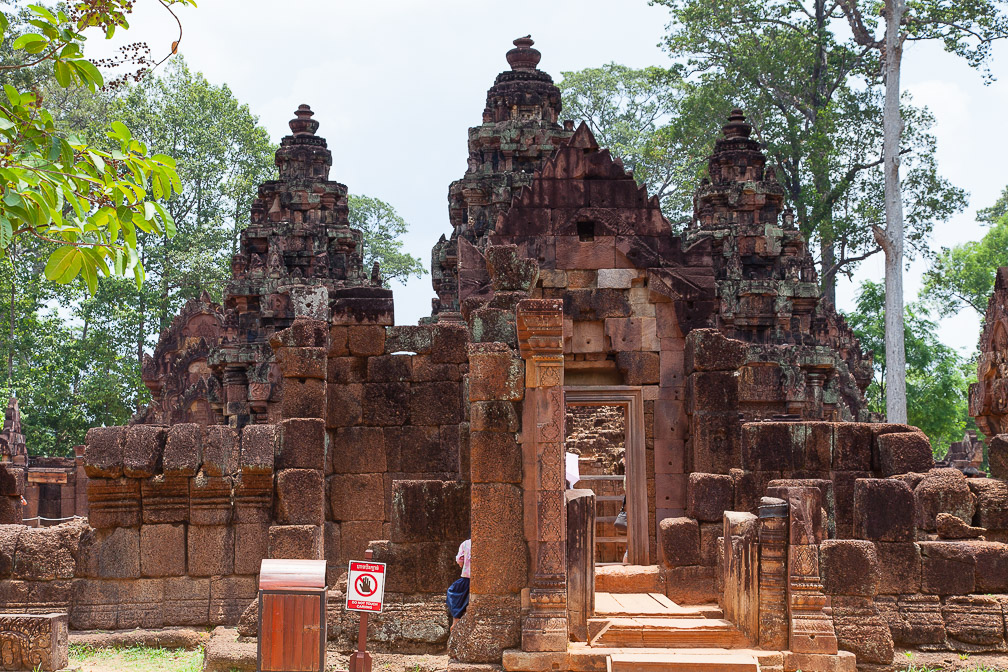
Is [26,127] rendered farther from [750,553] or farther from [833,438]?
[833,438]

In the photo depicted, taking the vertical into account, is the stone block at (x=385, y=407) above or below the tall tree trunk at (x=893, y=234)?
below

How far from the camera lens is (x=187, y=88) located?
1718 inches

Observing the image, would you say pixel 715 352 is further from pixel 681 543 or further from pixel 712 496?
pixel 681 543

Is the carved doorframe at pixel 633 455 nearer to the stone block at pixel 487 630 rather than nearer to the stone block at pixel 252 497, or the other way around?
the stone block at pixel 252 497

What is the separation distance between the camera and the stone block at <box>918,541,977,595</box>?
967 cm

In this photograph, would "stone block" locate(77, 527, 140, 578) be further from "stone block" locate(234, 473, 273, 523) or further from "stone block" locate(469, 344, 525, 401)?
"stone block" locate(469, 344, 525, 401)

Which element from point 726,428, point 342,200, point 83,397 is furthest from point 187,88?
point 726,428

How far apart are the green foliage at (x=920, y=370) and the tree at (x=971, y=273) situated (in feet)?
9.48

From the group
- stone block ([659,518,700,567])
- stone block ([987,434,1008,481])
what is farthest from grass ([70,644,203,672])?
stone block ([987,434,1008,481])

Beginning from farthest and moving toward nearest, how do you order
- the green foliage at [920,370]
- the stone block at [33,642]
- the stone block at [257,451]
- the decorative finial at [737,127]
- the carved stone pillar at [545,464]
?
the green foliage at [920,370], the decorative finial at [737,127], the stone block at [257,451], the stone block at [33,642], the carved stone pillar at [545,464]

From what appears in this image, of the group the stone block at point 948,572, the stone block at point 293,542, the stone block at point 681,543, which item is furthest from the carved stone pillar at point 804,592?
the stone block at point 293,542

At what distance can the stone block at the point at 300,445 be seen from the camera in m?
10.5

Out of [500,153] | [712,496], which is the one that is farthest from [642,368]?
[500,153]

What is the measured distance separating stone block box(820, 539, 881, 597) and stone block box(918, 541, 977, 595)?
3.20 ft
